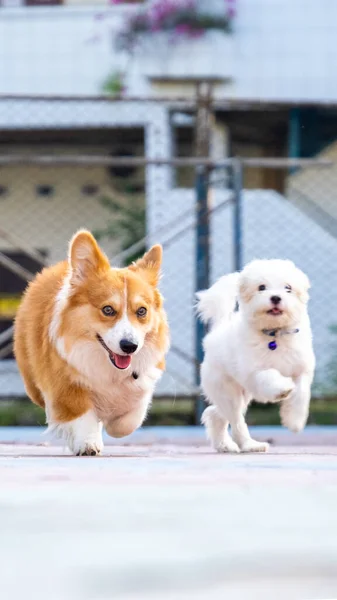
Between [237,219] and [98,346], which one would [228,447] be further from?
[237,219]

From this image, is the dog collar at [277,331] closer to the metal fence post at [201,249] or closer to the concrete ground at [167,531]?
the concrete ground at [167,531]

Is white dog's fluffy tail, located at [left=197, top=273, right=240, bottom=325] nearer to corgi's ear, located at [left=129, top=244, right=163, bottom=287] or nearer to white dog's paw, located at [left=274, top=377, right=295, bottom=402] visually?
corgi's ear, located at [left=129, top=244, right=163, bottom=287]

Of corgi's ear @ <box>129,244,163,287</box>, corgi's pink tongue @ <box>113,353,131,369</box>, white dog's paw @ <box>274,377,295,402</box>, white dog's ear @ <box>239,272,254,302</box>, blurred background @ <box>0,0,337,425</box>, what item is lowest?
white dog's paw @ <box>274,377,295,402</box>

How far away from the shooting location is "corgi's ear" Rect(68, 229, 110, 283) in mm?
4320

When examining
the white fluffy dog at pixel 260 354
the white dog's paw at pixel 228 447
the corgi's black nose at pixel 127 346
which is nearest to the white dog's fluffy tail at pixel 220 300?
the white fluffy dog at pixel 260 354

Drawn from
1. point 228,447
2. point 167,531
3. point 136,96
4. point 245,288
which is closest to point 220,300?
point 245,288

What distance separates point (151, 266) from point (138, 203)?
8150 mm

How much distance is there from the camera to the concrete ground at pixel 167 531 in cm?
189

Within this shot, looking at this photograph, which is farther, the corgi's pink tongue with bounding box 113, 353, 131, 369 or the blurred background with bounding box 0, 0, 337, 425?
the blurred background with bounding box 0, 0, 337, 425

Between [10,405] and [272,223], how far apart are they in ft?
9.03

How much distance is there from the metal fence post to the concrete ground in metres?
3.91

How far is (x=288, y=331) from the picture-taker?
14.8 ft

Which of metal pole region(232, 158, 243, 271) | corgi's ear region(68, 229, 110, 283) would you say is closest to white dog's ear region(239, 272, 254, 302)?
corgi's ear region(68, 229, 110, 283)

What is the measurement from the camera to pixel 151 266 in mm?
4492
